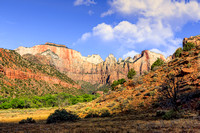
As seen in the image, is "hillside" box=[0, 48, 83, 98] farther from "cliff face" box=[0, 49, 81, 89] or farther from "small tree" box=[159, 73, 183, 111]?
"small tree" box=[159, 73, 183, 111]

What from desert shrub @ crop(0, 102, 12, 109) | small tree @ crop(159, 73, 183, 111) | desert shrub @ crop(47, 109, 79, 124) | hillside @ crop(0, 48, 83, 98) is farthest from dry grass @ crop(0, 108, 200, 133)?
hillside @ crop(0, 48, 83, 98)

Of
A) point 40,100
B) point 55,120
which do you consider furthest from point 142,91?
point 40,100

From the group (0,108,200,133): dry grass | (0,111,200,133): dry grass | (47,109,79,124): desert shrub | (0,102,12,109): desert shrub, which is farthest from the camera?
(0,102,12,109): desert shrub

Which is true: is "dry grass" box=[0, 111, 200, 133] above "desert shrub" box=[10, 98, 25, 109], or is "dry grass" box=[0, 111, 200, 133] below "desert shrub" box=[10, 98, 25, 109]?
above

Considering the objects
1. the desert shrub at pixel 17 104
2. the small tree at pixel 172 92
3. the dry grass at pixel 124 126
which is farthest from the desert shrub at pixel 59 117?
the desert shrub at pixel 17 104

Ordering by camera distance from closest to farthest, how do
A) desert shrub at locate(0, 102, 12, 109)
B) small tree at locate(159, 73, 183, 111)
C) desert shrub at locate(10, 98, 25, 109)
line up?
small tree at locate(159, 73, 183, 111), desert shrub at locate(0, 102, 12, 109), desert shrub at locate(10, 98, 25, 109)

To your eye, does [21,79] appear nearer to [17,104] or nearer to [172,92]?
[17,104]

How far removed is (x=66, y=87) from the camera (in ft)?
387

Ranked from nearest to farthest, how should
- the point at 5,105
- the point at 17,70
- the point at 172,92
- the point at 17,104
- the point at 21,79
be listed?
the point at 172,92 < the point at 5,105 < the point at 17,104 < the point at 17,70 < the point at 21,79

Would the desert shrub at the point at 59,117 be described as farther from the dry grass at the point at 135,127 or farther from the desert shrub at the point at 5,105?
the desert shrub at the point at 5,105

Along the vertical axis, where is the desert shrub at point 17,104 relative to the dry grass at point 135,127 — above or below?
below

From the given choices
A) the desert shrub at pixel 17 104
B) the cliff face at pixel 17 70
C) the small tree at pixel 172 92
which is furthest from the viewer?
the cliff face at pixel 17 70

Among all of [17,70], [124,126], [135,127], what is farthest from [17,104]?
[135,127]

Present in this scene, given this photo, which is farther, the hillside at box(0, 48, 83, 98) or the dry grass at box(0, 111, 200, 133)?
the hillside at box(0, 48, 83, 98)
